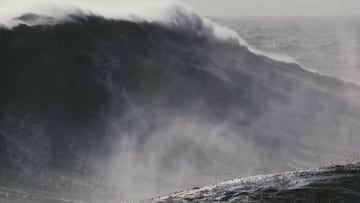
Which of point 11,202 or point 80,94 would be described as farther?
point 80,94

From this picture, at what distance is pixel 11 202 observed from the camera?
10.9 meters

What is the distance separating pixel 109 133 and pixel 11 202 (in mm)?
5036

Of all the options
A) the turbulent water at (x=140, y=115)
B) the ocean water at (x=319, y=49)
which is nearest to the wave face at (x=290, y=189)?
the turbulent water at (x=140, y=115)

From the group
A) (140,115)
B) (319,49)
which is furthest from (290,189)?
(319,49)

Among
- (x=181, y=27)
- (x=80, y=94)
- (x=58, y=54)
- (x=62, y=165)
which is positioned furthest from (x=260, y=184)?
(x=181, y=27)

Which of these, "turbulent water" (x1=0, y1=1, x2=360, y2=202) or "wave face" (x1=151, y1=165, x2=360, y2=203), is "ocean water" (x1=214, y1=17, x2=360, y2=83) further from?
"wave face" (x1=151, y1=165, x2=360, y2=203)

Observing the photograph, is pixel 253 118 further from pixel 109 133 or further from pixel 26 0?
pixel 26 0

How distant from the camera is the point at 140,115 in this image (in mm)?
17234

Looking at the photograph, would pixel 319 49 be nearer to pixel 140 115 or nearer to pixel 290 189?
pixel 140 115

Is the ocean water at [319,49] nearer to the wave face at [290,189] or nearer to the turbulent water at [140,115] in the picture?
the turbulent water at [140,115]

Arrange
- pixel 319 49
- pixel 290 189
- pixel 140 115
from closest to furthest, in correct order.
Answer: pixel 290 189 < pixel 140 115 < pixel 319 49

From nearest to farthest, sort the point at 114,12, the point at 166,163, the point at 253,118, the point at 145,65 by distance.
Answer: the point at 166,163, the point at 253,118, the point at 145,65, the point at 114,12

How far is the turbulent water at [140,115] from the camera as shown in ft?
43.6

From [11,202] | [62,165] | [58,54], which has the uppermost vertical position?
[58,54]
